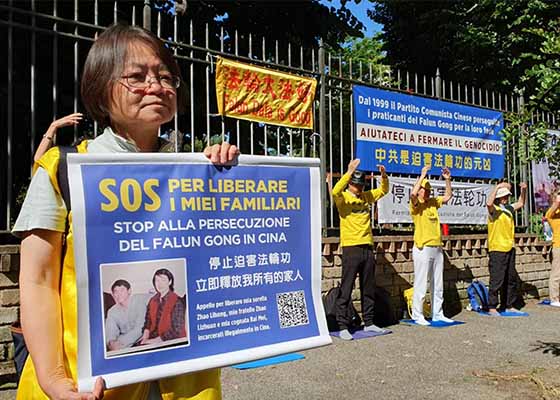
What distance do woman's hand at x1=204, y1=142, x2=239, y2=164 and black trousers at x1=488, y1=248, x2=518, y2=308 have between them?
8.03 meters

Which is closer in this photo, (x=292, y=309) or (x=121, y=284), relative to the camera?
(x=121, y=284)

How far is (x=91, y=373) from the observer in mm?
1465

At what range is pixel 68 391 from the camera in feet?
4.69

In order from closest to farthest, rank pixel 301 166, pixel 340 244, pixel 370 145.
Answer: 1. pixel 301 166
2. pixel 340 244
3. pixel 370 145

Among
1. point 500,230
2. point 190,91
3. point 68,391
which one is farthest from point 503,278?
point 68,391

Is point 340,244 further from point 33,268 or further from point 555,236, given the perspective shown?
point 33,268

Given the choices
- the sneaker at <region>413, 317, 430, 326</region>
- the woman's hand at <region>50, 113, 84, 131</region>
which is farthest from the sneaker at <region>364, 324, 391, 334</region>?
the woman's hand at <region>50, 113, 84, 131</region>

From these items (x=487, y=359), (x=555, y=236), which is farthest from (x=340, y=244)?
(x=555, y=236)

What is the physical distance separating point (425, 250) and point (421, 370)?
105 inches

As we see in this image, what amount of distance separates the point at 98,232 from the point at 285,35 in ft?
31.9

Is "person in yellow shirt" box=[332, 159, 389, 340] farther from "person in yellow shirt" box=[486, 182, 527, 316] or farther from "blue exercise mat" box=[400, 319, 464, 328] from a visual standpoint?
"person in yellow shirt" box=[486, 182, 527, 316]

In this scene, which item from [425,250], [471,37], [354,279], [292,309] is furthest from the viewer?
[471,37]

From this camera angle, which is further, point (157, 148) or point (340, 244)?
point (340, 244)

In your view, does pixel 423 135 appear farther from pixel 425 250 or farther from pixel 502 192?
pixel 425 250
